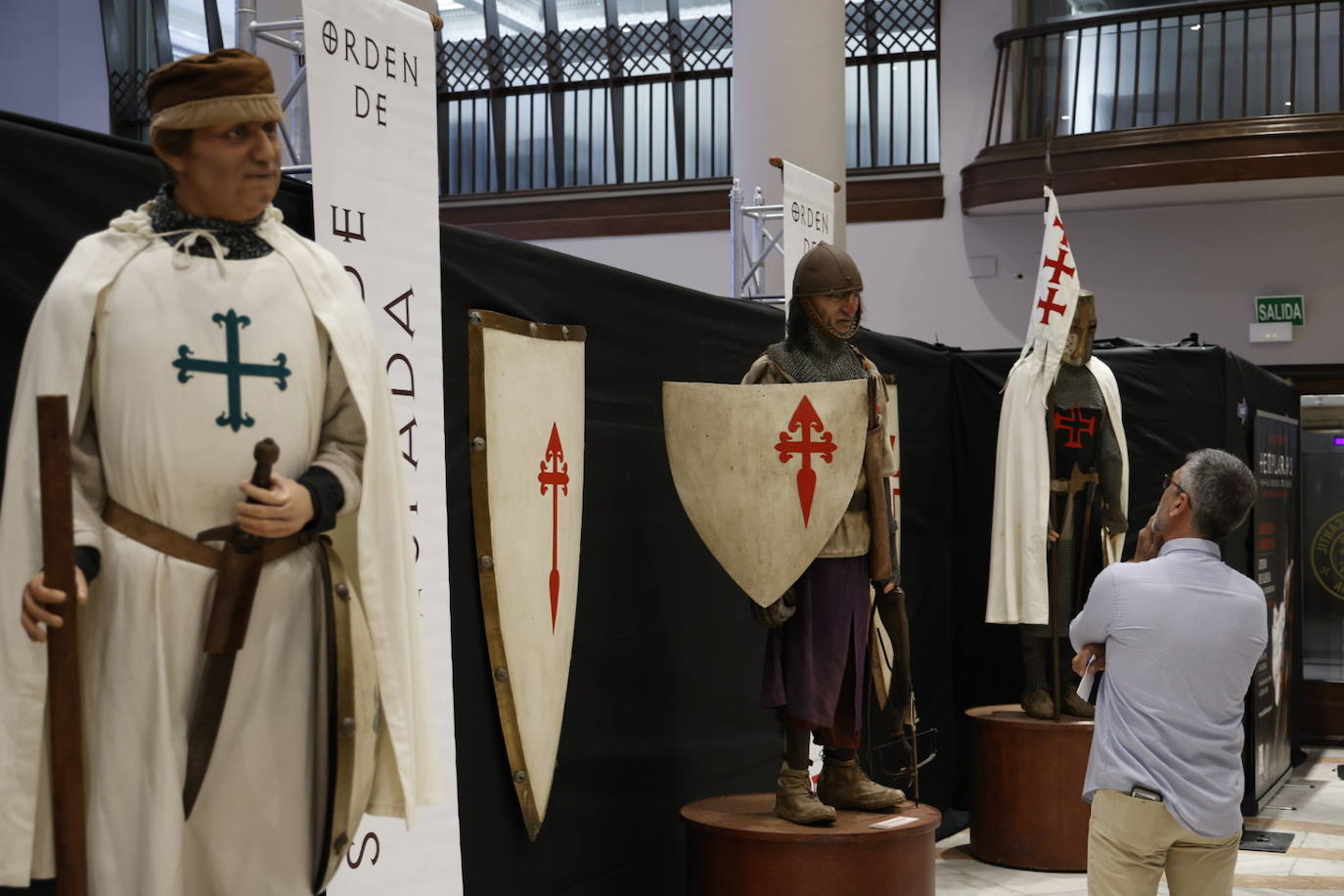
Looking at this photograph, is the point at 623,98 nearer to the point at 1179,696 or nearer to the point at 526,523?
the point at 526,523

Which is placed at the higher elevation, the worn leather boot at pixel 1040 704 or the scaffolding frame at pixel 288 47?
the scaffolding frame at pixel 288 47

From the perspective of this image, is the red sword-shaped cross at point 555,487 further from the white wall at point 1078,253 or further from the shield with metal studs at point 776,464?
the white wall at point 1078,253

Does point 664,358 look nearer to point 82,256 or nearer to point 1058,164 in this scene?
point 82,256

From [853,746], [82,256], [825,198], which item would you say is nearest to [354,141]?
[82,256]

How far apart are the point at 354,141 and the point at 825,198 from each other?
10.1 feet

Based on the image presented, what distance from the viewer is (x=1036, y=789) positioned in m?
5.38

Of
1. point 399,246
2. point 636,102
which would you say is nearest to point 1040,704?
point 399,246

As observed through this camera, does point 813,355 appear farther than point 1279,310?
No

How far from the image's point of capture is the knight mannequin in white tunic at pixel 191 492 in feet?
5.68

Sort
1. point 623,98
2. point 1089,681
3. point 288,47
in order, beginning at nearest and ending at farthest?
point 288,47, point 1089,681, point 623,98

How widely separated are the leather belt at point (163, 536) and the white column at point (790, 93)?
228 inches

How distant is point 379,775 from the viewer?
197 cm

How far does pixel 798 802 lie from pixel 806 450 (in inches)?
32.8

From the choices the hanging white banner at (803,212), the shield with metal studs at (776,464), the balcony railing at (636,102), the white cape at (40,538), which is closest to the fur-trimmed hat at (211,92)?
the white cape at (40,538)
